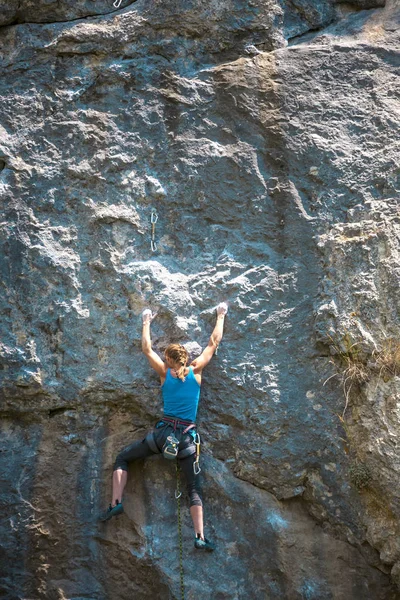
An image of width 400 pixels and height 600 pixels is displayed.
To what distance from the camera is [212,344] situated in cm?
566

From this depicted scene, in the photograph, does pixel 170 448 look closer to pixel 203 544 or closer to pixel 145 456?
pixel 145 456

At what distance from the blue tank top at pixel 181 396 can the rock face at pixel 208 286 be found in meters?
0.17

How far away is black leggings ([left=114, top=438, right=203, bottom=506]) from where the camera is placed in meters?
5.49

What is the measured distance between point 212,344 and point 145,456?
0.96 m

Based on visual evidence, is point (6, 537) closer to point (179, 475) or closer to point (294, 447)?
point (179, 475)

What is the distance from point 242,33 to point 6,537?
439cm

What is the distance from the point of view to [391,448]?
5.29m

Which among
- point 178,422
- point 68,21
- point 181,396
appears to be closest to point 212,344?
point 181,396

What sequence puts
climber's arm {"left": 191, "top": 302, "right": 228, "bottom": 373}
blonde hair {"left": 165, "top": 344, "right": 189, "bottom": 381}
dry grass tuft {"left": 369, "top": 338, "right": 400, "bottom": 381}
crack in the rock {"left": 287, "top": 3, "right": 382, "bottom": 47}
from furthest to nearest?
1. crack in the rock {"left": 287, "top": 3, "right": 382, "bottom": 47}
2. climber's arm {"left": 191, "top": 302, "right": 228, "bottom": 373}
3. blonde hair {"left": 165, "top": 344, "right": 189, "bottom": 381}
4. dry grass tuft {"left": 369, "top": 338, "right": 400, "bottom": 381}

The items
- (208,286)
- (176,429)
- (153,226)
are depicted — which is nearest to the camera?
(176,429)

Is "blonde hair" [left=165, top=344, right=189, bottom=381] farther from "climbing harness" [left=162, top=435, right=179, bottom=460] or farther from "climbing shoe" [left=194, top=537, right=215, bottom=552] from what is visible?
"climbing shoe" [left=194, top=537, right=215, bottom=552]

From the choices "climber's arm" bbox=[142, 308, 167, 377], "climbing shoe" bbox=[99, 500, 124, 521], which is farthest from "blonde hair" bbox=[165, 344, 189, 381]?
"climbing shoe" bbox=[99, 500, 124, 521]

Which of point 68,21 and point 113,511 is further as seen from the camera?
point 68,21

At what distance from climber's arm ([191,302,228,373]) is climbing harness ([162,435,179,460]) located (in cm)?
54
